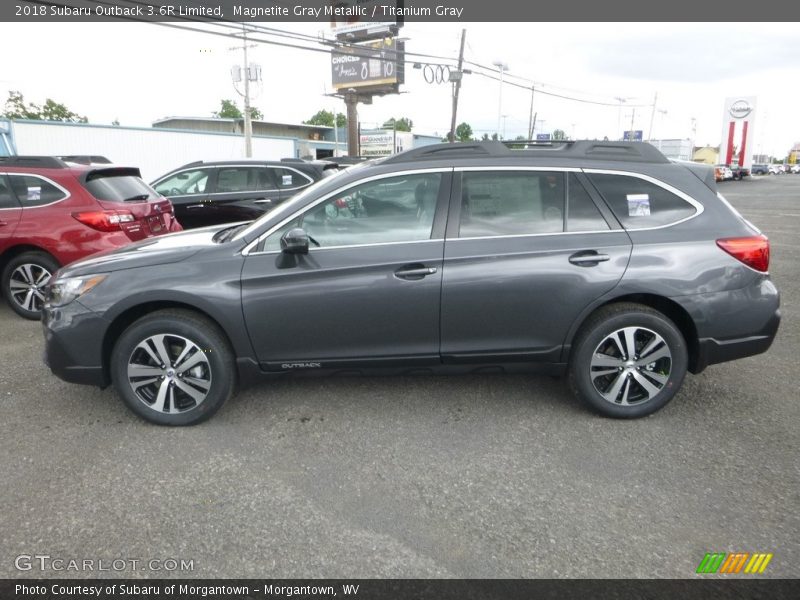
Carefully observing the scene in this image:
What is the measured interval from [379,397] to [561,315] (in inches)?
55.6

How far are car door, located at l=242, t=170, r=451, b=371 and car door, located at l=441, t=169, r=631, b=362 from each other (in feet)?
0.45

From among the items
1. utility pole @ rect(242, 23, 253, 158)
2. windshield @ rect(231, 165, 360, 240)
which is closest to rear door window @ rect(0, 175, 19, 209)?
windshield @ rect(231, 165, 360, 240)

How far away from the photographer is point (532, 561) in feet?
8.02

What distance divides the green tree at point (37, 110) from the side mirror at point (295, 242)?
6840 centimetres

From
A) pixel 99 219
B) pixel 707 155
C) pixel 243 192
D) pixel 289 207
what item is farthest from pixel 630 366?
pixel 707 155

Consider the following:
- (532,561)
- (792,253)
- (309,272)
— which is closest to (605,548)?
(532,561)

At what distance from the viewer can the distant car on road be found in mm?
9242

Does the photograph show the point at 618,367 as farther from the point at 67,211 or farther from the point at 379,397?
the point at 67,211

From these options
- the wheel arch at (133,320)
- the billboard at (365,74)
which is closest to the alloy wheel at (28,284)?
the wheel arch at (133,320)

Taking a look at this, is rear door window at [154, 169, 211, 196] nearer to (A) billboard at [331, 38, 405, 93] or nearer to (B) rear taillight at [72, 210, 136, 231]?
(B) rear taillight at [72, 210, 136, 231]

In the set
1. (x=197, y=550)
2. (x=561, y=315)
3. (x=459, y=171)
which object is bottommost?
(x=197, y=550)

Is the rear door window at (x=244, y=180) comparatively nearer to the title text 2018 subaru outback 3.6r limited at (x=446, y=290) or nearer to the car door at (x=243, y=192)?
the car door at (x=243, y=192)

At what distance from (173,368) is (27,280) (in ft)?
12.3

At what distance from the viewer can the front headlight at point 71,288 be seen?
3.56 meters
